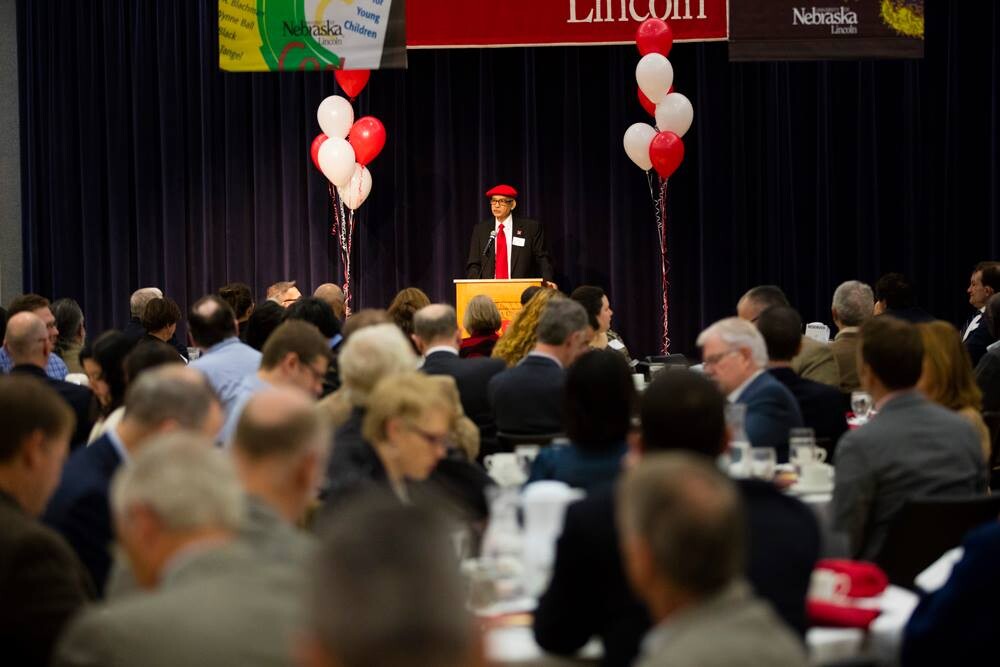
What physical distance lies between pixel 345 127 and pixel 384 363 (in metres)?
7.79

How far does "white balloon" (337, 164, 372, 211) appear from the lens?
12.1m

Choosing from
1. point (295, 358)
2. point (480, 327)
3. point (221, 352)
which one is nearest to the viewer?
point (295, 358)

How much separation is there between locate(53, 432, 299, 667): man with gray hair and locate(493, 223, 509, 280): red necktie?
388 inches

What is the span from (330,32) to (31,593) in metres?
7.97

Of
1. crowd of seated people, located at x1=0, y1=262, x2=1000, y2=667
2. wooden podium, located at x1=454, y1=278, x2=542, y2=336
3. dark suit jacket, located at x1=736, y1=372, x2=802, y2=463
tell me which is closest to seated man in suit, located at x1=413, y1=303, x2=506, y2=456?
crowd of seated people, located at x1=0, y1=262, x2=1000, y2=667

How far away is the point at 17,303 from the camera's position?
775 cm

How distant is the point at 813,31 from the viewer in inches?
390

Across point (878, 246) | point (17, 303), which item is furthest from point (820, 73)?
point (17, 303)

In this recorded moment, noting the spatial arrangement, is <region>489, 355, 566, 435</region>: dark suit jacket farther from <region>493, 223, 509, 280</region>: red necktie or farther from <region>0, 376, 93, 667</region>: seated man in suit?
<region>493, 223, 509, 280</region>: red necktie

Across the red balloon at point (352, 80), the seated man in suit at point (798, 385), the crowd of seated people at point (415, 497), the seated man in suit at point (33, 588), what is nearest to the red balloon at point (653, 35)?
the red balloon at point (352, 80)

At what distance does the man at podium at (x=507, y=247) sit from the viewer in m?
12.1

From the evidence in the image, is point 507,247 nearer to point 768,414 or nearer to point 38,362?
point 38,362

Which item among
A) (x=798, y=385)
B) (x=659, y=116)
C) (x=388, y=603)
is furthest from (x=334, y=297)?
(x=388, y=603)

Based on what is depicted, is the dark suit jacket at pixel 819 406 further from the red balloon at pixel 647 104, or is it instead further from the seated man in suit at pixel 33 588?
the red balloon at pixel 647 104
